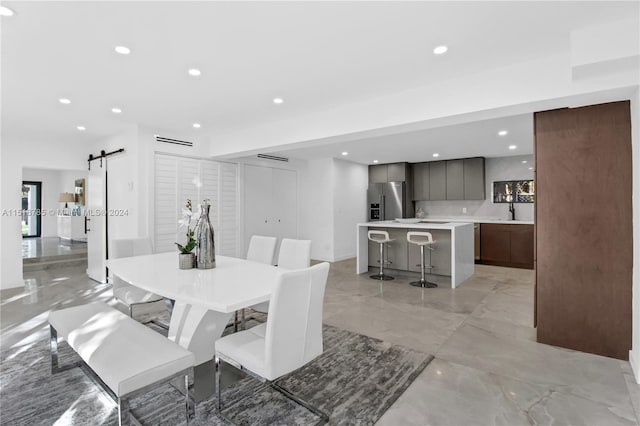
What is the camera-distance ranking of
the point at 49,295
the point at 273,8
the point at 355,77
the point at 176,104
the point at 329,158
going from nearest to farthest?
the point at 273,8 → the point at 355,77 → the point at 176,104 → the point at 49,295 → the point at 329,158

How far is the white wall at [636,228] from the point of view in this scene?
232cm

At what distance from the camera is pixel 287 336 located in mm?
1737

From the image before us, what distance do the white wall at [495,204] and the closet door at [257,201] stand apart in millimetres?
3975

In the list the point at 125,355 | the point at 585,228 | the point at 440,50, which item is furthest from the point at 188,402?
the point at 585,228

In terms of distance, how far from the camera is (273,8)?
1.92 metres

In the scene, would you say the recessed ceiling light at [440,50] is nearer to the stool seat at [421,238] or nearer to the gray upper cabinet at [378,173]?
the stool seat at [421,238]

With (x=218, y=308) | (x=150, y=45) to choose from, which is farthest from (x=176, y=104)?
(x=218, y=308)

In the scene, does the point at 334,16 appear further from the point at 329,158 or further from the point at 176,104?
the point at 329,158

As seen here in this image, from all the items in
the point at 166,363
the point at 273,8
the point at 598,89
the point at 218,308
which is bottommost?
the point at 166,363

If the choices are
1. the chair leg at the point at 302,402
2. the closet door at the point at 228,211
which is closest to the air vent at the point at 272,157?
the closet door at the point at 228,211

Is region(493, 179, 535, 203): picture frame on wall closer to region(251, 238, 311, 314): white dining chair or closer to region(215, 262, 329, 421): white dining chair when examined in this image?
region(251, 238, 311, 314): white dining chair

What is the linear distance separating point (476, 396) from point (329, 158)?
18.7ft

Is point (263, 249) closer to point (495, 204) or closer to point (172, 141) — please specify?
point (172, 141)

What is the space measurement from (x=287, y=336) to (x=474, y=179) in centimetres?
644
